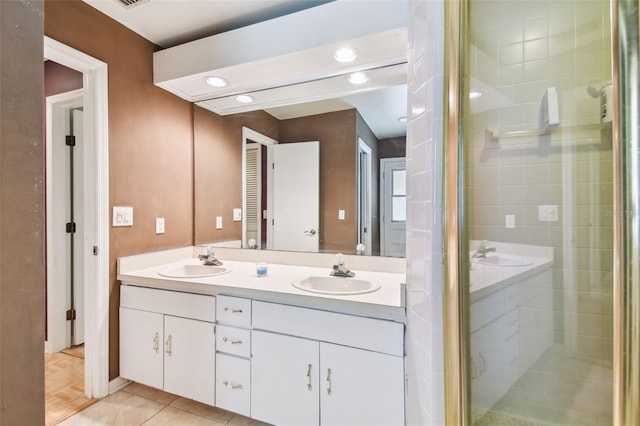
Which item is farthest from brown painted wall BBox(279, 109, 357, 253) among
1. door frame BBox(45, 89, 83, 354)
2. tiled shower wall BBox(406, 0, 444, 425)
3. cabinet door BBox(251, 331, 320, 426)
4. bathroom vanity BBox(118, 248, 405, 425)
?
door frame BBox(45, 89, 83, 354)

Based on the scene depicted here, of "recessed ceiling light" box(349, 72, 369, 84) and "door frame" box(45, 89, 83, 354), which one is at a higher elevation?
"recessed ceiling light" box(349, 72, 369, 84)

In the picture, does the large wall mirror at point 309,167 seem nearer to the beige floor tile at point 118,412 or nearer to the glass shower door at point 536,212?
the glass shower door at point 536,212

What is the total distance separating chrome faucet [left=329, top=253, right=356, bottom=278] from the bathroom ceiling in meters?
0.83

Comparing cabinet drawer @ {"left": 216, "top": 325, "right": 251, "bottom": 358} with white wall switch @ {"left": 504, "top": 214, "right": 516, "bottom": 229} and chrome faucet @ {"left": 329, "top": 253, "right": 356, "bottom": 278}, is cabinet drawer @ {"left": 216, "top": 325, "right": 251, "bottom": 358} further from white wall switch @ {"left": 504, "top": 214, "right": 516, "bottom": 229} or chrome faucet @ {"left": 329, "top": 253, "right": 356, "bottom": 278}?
white wall switch @ {"left": 504, "top": 214, "right": 516, "bottom": 229}

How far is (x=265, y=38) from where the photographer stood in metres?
1.73

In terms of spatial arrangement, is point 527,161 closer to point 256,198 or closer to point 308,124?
point 308,124

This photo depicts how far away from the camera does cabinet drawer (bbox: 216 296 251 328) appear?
1.52 m

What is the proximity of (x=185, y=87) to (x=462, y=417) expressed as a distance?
8.01 ft

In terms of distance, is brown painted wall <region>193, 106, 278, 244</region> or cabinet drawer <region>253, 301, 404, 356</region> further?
brown painted wall <region>193, 106, 278, 244</region>

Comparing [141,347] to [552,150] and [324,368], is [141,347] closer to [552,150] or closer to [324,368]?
[324,368]

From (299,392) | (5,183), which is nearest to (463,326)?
(299,392)

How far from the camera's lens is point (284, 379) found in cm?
143

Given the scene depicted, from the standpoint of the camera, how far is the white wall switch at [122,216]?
1867 mm

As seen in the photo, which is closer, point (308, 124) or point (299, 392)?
point (299, 392)
